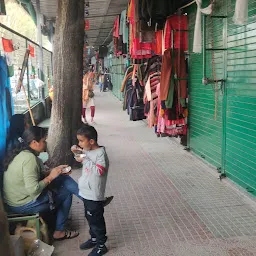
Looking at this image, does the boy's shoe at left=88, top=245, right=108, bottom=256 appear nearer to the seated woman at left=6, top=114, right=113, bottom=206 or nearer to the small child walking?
the small child walking

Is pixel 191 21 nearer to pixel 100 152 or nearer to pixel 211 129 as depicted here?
pixel 211 129

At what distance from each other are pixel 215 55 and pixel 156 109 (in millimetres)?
1966

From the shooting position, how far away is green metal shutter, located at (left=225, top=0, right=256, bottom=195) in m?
4.25

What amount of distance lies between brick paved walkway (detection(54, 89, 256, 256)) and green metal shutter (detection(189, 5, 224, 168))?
11.9 inches

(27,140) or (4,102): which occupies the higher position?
(4,102)

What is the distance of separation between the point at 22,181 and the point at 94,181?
66 centimetres

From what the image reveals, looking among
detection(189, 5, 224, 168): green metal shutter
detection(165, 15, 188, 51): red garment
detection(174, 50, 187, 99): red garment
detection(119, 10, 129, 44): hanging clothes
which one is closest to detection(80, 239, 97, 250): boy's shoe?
detection(189, 5, 224, 168): green metal shutter

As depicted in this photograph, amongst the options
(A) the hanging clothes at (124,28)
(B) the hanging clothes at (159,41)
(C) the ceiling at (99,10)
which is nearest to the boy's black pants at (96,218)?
(B) the hanging clothes at (159,41)

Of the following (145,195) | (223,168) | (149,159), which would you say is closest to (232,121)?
(223,168)

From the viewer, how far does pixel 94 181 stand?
314cm

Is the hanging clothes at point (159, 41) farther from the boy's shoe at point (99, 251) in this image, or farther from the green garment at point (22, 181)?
the boy's shoe at point (99, 251)

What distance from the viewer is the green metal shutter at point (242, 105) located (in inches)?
167

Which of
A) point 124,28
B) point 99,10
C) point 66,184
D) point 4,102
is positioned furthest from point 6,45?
point 99,10

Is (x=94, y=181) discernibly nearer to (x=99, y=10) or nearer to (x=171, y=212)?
(x=171, y=212)
